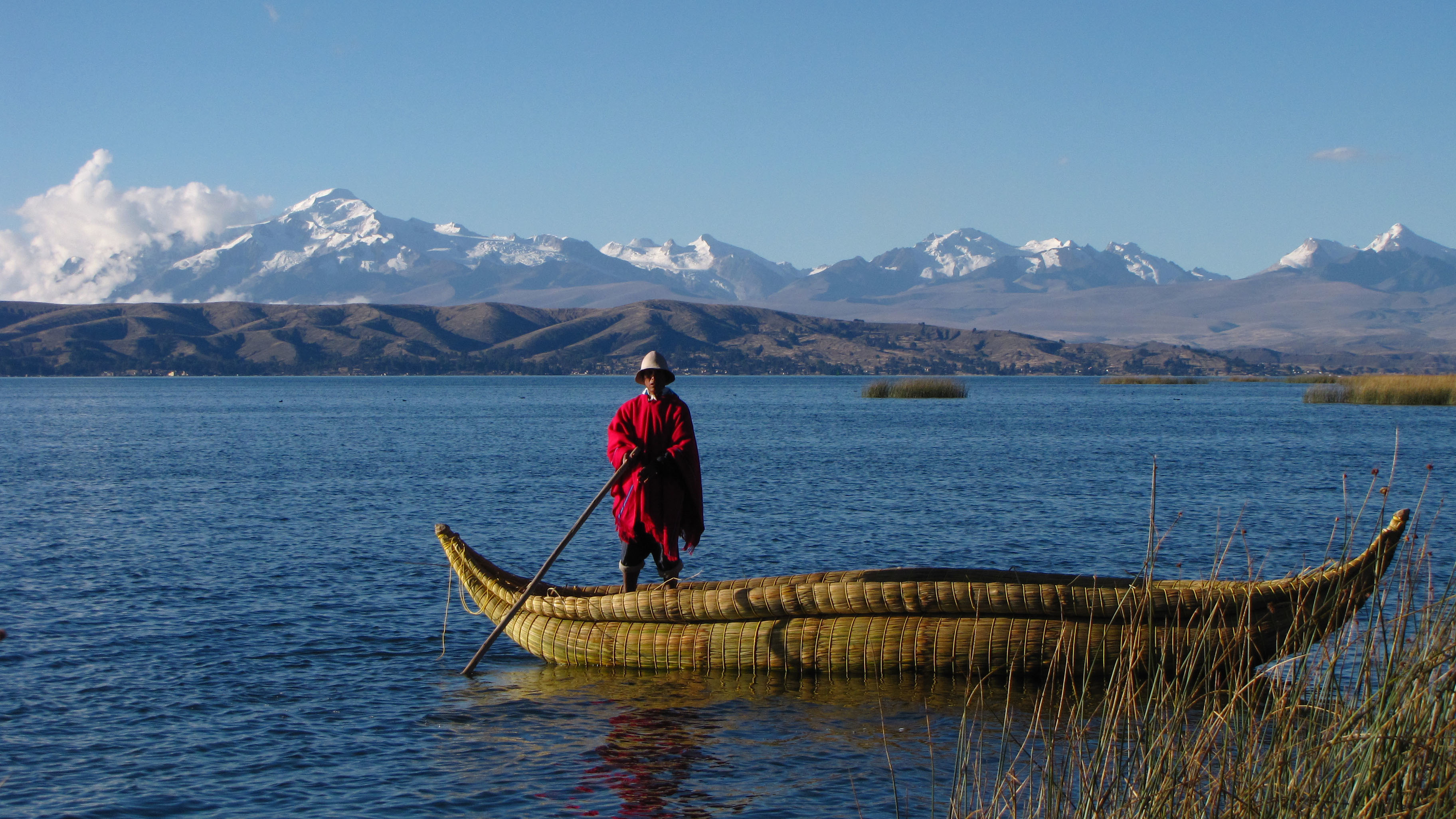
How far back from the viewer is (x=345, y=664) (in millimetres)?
11172

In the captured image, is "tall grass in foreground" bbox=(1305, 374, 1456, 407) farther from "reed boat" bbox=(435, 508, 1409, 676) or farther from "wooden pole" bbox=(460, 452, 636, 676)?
"wooden pole" bbox=(460, 452, 636, 676)

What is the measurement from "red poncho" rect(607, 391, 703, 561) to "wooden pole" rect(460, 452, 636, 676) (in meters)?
0.11

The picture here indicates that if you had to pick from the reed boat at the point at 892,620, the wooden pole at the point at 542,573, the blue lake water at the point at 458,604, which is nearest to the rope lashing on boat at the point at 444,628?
the blue lake water at the point at 458,604

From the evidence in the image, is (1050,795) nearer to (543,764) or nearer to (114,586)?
(543,764)

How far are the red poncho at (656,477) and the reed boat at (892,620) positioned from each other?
55 centimetres

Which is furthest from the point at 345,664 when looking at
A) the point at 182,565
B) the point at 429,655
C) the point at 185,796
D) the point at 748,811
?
the point at 182,565

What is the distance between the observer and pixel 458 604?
13945mm

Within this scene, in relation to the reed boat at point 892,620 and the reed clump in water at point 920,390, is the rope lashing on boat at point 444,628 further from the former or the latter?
the reed clump in water at point 920,390

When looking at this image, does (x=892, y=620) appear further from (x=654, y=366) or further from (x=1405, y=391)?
(x=1405, y=391)

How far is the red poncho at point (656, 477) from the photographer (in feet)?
34.1

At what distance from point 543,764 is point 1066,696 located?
12.9ft

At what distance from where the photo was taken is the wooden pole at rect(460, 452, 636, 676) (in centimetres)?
1020

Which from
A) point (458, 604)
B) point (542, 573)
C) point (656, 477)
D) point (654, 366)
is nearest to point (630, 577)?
point (542, 573)

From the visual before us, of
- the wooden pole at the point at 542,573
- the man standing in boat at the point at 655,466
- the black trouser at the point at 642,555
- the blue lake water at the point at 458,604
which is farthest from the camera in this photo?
the black trouser at the point at 642,555
